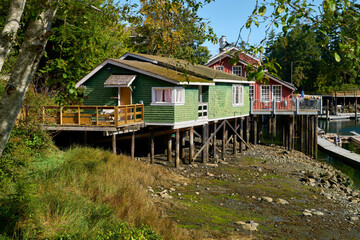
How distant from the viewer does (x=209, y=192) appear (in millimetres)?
16797

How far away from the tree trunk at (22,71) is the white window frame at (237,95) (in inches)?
925

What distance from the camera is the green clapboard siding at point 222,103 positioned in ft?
82.2

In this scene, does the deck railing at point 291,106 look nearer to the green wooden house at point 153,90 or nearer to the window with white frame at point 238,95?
the window with white frame at point 238,95

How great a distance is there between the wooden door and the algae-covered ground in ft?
16.6

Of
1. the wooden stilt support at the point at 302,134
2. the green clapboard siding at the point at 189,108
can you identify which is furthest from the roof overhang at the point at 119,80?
the wooden stilt support at the point at 302,134

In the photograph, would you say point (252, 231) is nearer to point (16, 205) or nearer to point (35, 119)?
point (16, 205)

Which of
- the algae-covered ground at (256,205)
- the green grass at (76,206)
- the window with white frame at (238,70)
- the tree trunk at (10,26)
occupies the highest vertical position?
the window with white frame at (238,70)

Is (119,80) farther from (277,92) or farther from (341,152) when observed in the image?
(277,92)

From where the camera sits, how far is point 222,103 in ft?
86.7

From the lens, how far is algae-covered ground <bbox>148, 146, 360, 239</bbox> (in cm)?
1257

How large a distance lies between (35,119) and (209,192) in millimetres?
8608

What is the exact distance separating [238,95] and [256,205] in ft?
49.3

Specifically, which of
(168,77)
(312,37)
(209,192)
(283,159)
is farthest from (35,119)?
(312,37)

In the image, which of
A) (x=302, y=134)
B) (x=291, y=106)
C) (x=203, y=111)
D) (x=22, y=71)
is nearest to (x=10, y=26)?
(x=22, y=71)
